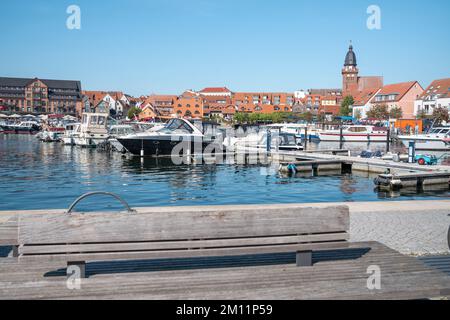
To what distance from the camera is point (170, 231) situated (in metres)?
4.88

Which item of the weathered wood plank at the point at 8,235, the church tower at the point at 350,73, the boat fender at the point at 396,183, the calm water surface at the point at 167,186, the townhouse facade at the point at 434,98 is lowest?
the calm water surface at the point at 167,186

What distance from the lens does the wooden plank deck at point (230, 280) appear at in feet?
14.7

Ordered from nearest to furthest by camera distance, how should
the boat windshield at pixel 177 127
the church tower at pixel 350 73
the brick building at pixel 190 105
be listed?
the boat windshield at pixel 177 127 → the brick building at pixel 190 105 → the church tower at pixel 350 73

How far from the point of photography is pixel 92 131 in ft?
172

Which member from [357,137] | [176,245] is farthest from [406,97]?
[176,245]

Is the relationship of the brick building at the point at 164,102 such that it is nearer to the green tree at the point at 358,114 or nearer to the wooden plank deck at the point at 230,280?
the green tree at the point at 358,114

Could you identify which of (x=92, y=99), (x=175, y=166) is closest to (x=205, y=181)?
(x=175, y=166)

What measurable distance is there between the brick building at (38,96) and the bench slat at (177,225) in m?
162

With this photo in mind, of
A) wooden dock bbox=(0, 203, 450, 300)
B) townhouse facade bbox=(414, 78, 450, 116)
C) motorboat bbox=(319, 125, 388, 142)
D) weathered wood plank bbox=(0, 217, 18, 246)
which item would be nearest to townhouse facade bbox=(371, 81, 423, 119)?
townhouse facade bbox=(414, 78, 450, 116)

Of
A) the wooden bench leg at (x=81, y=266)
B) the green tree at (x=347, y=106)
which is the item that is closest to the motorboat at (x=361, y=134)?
the wooden bench leg at (x=81, y=266)

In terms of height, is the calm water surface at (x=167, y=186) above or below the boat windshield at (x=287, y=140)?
below

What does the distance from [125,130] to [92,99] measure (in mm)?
126904

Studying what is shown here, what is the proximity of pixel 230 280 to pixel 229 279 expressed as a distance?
0.03 metres
